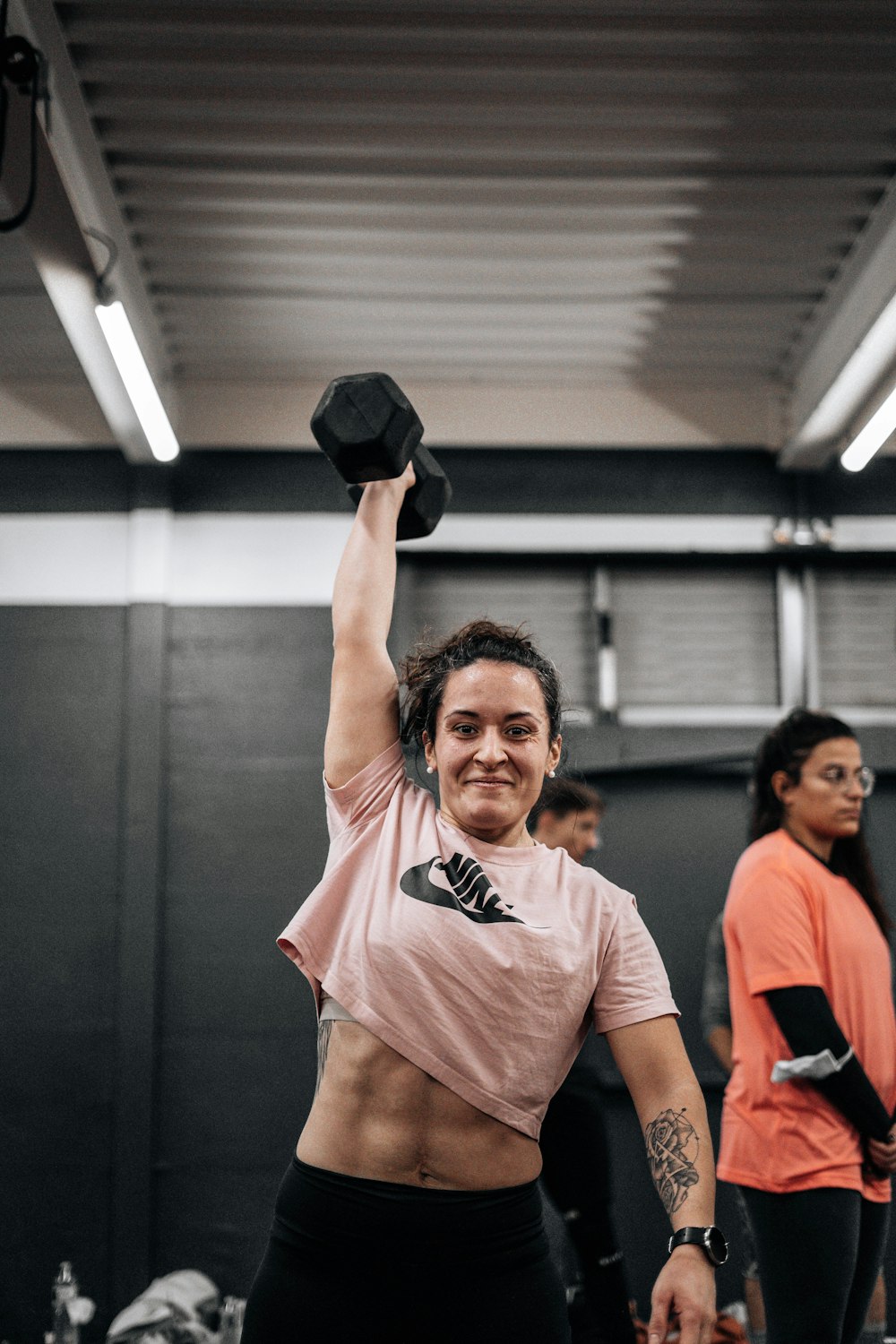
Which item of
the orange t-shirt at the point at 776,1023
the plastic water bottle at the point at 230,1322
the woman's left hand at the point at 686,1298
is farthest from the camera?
the plastic water bottle at the point at 230,1322

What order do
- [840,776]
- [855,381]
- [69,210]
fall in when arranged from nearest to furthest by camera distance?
[840,776] < [69,210] < [855,381]

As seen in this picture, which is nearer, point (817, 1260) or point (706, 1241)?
point (706, 1241)

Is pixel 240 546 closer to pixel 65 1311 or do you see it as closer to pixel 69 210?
pixel 69 210

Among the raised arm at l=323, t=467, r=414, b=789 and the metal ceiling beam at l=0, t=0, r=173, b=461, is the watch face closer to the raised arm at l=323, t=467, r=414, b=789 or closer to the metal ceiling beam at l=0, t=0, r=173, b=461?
the raised arm at l=323, t=467, r=414, b=789

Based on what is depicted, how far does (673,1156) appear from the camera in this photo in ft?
4.96

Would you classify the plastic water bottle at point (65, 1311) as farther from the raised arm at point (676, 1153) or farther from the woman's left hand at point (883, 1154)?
the raised arm at point (676, 1153)

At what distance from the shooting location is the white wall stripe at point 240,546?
4828 mm

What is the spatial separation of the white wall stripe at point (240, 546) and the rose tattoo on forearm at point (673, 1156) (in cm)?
350

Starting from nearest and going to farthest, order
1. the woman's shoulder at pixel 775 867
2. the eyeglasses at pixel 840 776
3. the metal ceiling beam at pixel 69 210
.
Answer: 1. the woman's shoulder at pixel 775 867
2. the eyeglasses at pixel 840 776
3. the metal ceiling beam at pixel 69 210

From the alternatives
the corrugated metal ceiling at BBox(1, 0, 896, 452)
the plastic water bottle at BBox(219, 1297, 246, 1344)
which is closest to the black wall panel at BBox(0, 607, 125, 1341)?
the plastic water bottle at BBox(219, 1297, 246, 1344)

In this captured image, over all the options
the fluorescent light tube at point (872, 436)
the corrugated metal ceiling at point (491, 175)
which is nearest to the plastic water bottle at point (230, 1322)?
the corrugated metal ceiling at point (491, 175)

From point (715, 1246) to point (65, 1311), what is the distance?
349cm

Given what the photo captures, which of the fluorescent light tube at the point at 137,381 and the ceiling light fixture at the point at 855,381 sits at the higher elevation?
the ceiling light fixture at the point at 855,381

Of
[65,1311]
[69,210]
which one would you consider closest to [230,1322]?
[65,1311]
